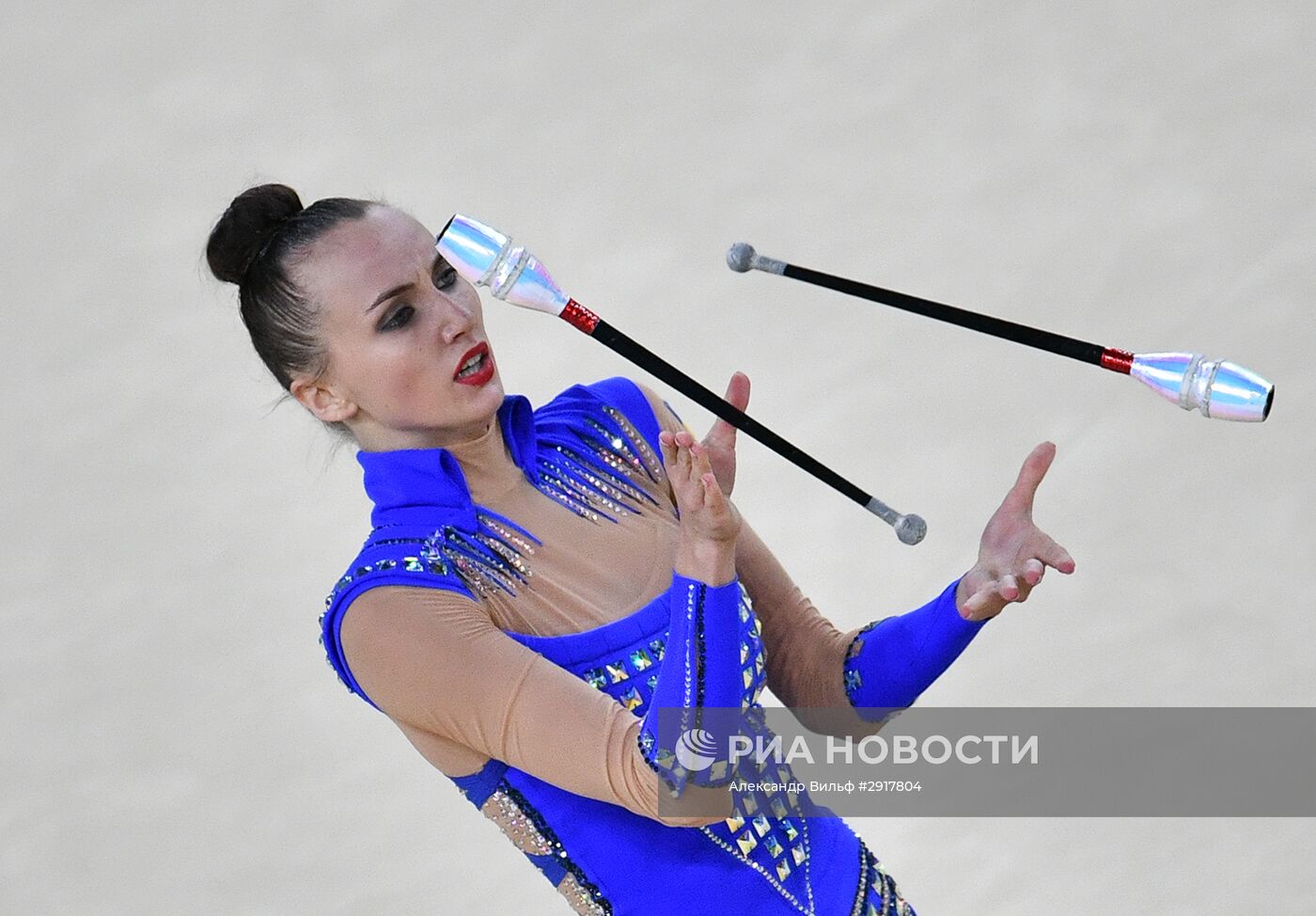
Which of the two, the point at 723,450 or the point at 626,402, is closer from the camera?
the point at 723,450

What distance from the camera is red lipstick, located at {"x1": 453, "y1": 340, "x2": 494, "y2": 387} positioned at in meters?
2.04

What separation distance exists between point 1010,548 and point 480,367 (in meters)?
0.53

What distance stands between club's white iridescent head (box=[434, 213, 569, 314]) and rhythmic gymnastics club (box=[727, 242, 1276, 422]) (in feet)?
0.85

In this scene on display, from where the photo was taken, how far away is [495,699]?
190 cm

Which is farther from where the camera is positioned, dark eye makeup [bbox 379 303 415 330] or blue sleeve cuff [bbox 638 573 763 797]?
dark eye makeup [bbox 379 303 415 330]

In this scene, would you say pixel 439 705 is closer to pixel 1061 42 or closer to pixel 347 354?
pixel 347 354

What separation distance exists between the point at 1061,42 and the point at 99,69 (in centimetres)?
156

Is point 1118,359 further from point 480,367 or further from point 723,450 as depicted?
point 480,367

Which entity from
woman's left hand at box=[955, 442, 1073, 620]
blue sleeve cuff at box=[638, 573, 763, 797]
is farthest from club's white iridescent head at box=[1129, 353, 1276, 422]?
blue sleeve cuff at box=[638, 573, 763, 797]

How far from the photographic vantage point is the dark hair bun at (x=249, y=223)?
6.83ft

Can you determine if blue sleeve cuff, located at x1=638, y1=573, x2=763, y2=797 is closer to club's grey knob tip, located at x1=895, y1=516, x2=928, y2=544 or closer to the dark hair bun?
club's grey knob tip, located at x1=895, y1=516, x2=928, y2=544

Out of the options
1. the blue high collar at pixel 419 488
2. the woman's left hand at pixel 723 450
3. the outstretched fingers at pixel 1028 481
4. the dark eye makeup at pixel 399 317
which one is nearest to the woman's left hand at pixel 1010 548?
the outstretched fingers at pixel 1028 481

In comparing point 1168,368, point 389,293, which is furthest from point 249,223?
point 1168,368

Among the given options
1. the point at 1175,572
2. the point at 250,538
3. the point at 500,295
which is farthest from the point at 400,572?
the point at 1175,572
